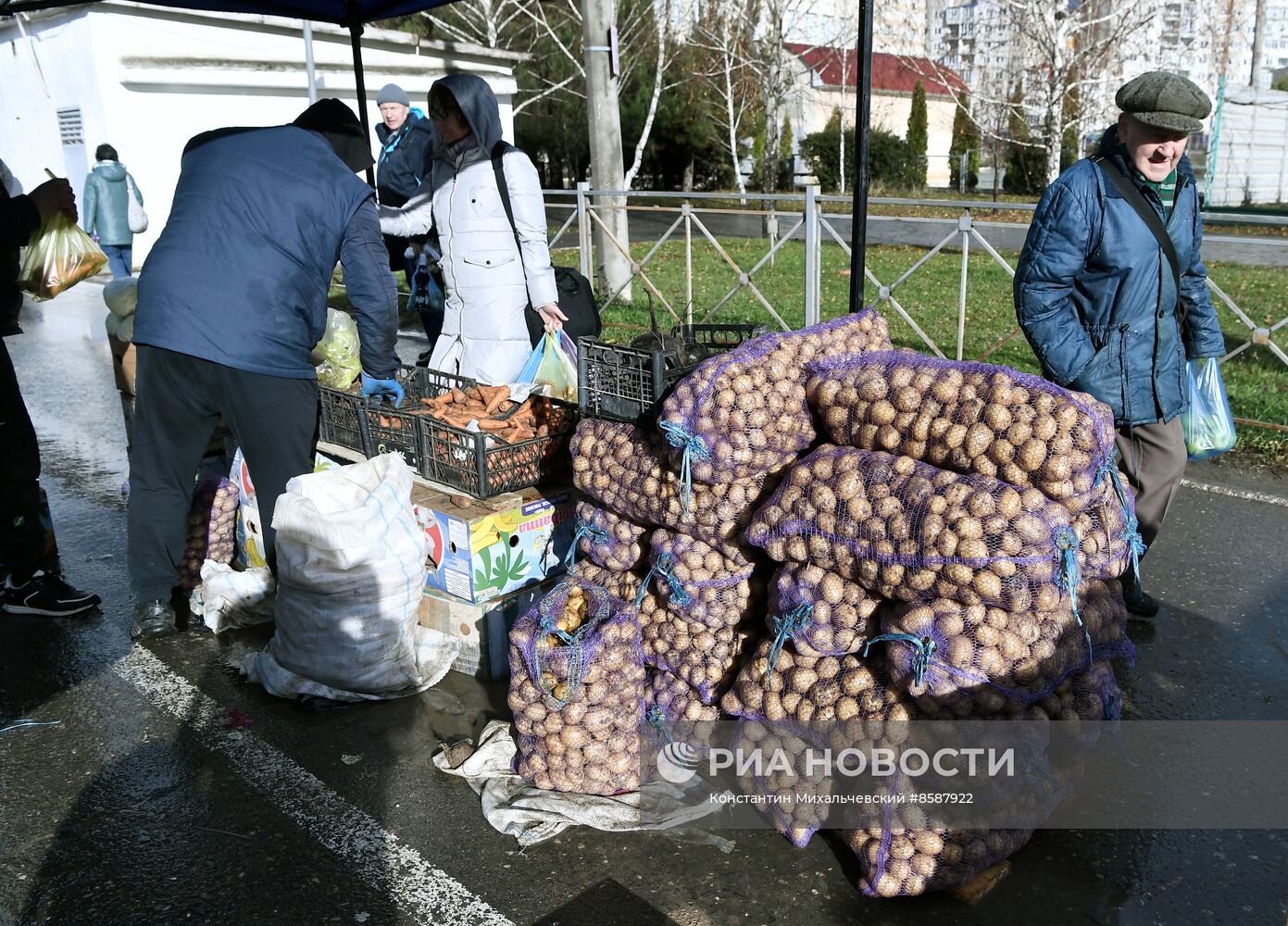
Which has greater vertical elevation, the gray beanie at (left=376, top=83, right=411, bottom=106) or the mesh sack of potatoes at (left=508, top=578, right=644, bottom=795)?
the gray beanie at (left=376, top=83, right=411, bottom=106)

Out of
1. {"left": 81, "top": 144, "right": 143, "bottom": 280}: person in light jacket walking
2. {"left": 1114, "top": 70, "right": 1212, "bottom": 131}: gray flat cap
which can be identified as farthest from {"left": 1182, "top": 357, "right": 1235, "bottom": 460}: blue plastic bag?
{"left": 81, "top": 144, "right": 143, "bottom": 280}: person in light jacket walking

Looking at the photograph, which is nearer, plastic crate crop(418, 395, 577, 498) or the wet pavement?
the wet pavement

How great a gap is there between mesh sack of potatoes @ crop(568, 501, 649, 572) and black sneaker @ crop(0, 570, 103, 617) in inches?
100

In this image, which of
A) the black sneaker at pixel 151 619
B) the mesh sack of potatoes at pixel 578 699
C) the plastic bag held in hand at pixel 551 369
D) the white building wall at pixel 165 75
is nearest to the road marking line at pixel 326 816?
the black sneaker at pixel 151 619

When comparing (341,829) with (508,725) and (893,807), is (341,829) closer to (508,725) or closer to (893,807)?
(508,725)

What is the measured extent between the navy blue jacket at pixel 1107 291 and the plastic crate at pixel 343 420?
2738 mm

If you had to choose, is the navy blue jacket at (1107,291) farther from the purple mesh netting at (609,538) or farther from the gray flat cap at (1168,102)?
the purple mesh netting at (609,538)

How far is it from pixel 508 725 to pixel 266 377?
5.51 ft

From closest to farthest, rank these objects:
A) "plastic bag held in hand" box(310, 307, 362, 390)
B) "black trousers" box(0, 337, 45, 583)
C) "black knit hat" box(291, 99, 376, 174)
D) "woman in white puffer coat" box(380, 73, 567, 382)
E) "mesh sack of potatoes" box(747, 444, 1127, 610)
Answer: "mesh sack of potatoes" box(747, 444, 1127, 610) < "black knit hat" box(291, 99, 376, 174) < "black trousers" box(0, 337, 45, 583) < "woman in white puffer coat" box(380, 73, 567, 382) < "plastic bag held in hand" box(310, 307, 362, 390)

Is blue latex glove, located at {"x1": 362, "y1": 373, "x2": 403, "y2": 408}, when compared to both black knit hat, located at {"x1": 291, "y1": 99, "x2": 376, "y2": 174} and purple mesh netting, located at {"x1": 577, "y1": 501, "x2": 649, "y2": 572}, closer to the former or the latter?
black knit hat, located at {"x1": 291, "y1": 99, "x2": 376, "y2": 174}

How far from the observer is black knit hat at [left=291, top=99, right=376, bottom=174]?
4.14m

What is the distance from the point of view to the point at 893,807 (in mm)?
2676

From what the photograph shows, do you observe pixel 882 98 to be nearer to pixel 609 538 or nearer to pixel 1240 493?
pixel 1240 493

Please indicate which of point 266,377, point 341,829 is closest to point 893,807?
point 341,829
